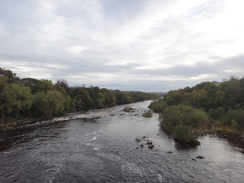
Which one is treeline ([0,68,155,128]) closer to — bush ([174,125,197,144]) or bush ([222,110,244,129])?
bush ([174,125,197,144])

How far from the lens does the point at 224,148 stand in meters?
27.6

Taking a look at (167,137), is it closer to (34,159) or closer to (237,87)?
(34,159)

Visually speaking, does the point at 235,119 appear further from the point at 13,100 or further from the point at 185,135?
the point at 13,100

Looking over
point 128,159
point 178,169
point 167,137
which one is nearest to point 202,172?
point 178,169

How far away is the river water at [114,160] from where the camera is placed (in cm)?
1827

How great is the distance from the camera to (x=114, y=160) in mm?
22562

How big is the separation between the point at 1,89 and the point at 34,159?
1266 inches

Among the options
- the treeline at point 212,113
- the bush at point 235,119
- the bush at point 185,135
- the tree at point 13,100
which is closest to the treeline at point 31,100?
the tree at point 13,100

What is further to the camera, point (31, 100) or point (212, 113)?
point (31, 100)

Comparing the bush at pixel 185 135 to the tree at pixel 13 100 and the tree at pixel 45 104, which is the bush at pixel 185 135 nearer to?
the tree at pixel 13 100

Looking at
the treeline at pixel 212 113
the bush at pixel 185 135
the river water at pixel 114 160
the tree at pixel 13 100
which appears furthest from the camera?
the tree at pixel 13 100

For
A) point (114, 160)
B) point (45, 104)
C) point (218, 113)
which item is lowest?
point (114, 160)

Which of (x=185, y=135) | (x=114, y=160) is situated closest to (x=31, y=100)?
(x=114, y=160)

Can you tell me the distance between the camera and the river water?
18.3m
